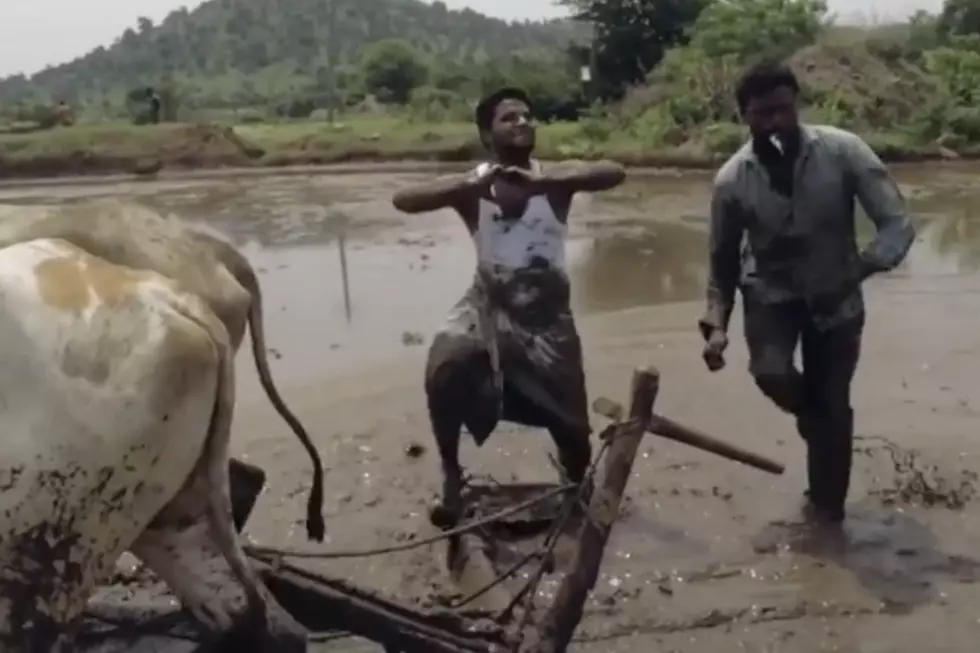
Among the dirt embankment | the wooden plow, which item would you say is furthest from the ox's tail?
the dirt embankment

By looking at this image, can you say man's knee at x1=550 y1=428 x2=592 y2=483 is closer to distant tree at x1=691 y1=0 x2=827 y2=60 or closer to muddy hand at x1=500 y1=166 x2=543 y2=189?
A: muddy hand at x1=500 y1=166 x2=543 y2=189

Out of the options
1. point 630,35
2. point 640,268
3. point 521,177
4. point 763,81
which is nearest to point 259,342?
point 521,177

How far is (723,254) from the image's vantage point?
5.89m

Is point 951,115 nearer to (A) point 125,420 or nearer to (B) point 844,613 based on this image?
(B) point 844,613

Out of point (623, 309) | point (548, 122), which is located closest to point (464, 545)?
point (623, 309)

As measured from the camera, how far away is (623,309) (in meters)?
11.6

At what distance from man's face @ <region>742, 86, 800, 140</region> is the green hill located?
7837 centimetres

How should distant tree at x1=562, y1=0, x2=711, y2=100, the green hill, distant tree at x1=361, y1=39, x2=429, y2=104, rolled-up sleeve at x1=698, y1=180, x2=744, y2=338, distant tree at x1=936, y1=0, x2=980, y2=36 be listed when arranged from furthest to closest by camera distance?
the green hill
distant tree at x1=361, y1=39, x2=429, y2=104
distant tree at x1=936, y1=0, x2=980, y2=36
distant tree at x1=562, y1=0, x2=711, y2=100
rolled-up sleeve at x1=698, y1=180, x2=744, y2=338

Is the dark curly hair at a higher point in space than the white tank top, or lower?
higher

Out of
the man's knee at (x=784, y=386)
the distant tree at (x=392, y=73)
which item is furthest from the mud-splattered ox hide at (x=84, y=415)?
the distant tree at (x=392, y=73)

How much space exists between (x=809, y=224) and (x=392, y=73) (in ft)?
165

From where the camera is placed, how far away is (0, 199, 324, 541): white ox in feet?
12.4

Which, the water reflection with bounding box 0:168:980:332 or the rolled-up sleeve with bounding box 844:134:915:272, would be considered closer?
the rolled-up sleeve with bounding box 844:134:915:272

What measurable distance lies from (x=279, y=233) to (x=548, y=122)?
1894cm
